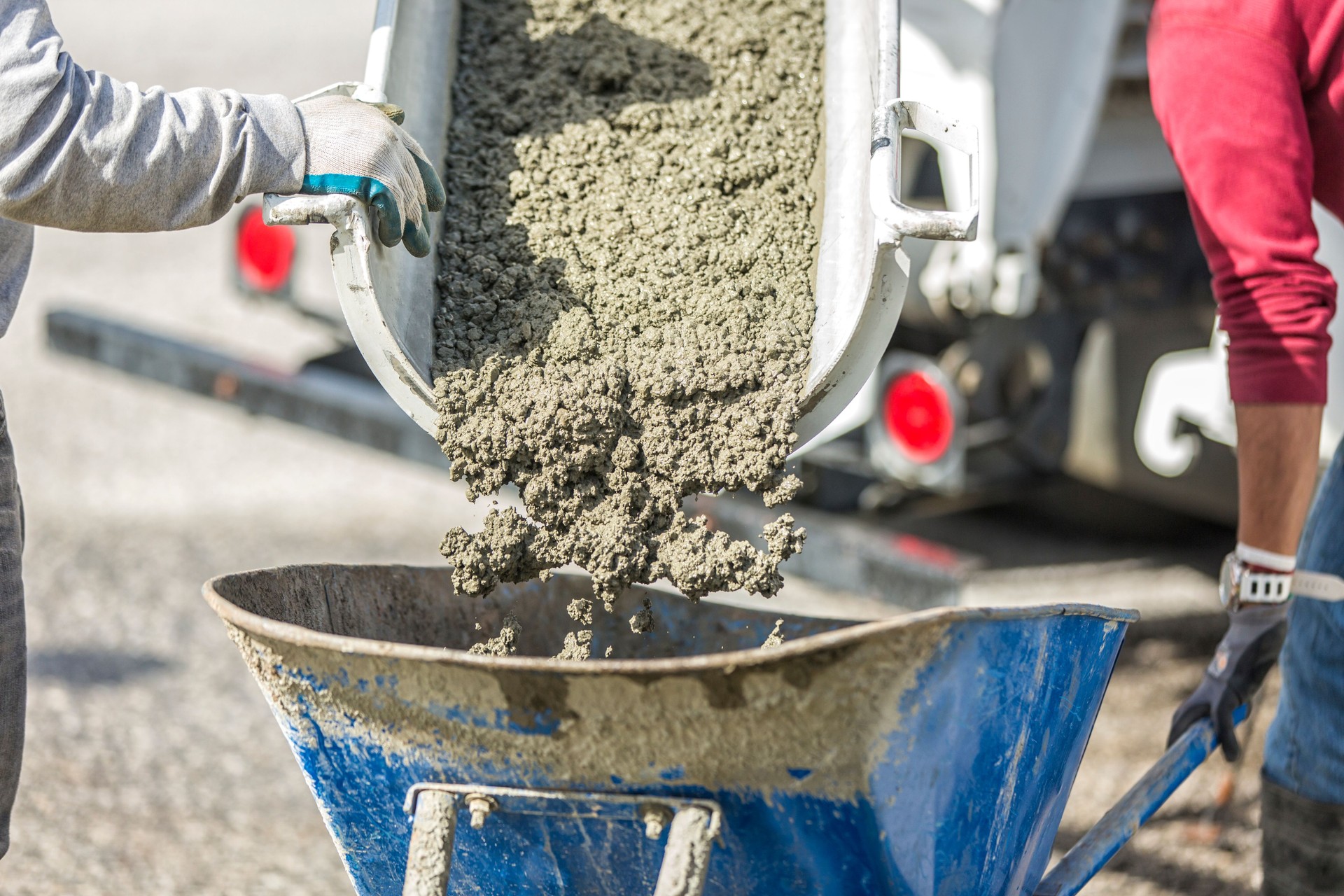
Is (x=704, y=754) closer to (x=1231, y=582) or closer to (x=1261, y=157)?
(x=1231, y=582)

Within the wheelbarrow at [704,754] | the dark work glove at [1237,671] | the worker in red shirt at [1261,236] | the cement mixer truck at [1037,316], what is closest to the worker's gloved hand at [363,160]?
the wheelbarrow at [704,754]

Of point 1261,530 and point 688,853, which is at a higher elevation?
point 1261,530

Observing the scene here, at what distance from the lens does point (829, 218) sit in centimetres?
191

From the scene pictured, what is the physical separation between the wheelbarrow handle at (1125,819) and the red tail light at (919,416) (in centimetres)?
143

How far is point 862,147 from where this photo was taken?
189 centimetres

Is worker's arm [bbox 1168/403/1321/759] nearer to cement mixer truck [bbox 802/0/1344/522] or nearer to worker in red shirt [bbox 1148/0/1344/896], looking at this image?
worker in red shirt [bbox 1148/0/1344/896]

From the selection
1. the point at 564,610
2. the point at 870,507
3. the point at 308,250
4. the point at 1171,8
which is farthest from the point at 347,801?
the point at 308,250

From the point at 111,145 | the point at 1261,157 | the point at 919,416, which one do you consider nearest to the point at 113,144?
the point at 111,145

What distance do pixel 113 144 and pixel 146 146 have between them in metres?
0.03

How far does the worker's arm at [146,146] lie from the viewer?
1.34m

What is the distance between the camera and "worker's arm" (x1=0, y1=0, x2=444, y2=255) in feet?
4.39

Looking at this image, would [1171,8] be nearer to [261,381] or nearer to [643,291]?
[643,291]

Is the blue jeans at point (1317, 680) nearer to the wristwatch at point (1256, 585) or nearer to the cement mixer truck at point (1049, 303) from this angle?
the wristwatch at point (1256, 585)

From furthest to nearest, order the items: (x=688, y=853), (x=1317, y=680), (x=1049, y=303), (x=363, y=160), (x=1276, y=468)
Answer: (x=1049, y=303)
(x=1317, y=680)
(x=1276, y=468)
(x=363, y=160)
(x=688, y=853)
